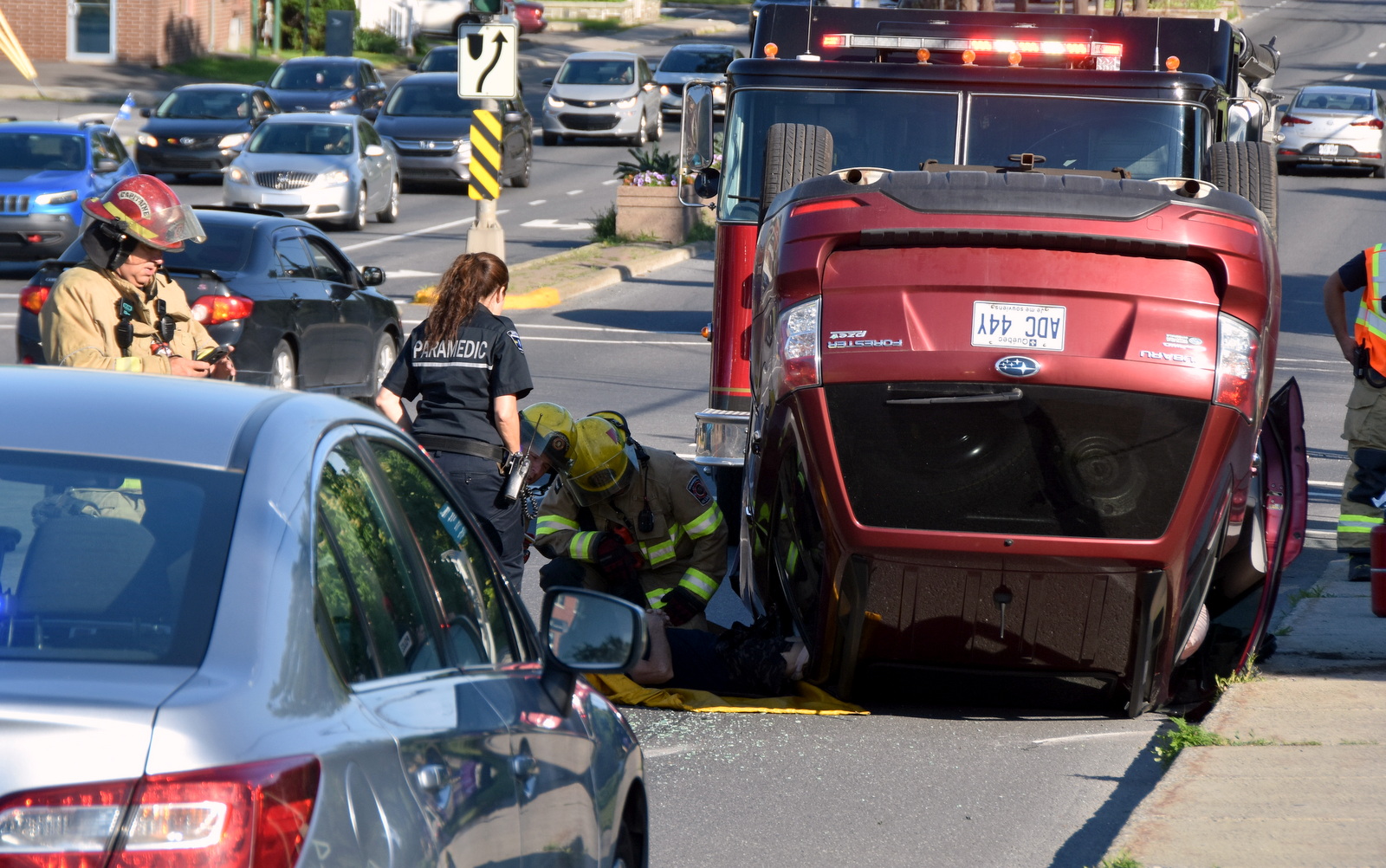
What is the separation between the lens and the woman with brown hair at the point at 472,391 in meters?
7.32

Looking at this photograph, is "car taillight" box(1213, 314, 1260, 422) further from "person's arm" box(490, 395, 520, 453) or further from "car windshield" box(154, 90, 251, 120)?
"car windshield" box(154, 90, 251, 120)

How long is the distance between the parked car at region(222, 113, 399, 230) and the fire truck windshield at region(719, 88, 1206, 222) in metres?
16.9

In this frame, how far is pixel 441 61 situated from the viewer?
142ft

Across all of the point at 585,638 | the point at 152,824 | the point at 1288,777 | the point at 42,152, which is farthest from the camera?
the point at 42,152

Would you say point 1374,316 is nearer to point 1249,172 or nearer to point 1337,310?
point 1337,310

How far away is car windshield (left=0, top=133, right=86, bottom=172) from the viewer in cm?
2130

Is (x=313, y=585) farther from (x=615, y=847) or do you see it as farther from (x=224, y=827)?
(x=615, y=847)

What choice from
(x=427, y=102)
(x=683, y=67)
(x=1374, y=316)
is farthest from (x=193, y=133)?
(x=1374, y=316)

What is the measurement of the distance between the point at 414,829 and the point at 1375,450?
7.35 metres

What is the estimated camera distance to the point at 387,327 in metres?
14.7

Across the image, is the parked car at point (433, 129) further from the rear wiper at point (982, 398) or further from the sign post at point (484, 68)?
the rear wiper at point (982, 398)

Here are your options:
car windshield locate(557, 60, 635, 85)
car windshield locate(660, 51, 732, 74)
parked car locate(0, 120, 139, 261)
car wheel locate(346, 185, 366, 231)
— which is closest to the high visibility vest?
parked car locate(0, 120, 139, 261)

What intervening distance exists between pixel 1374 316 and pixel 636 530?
405 cm

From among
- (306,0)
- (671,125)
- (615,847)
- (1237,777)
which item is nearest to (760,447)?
(1237,777)
